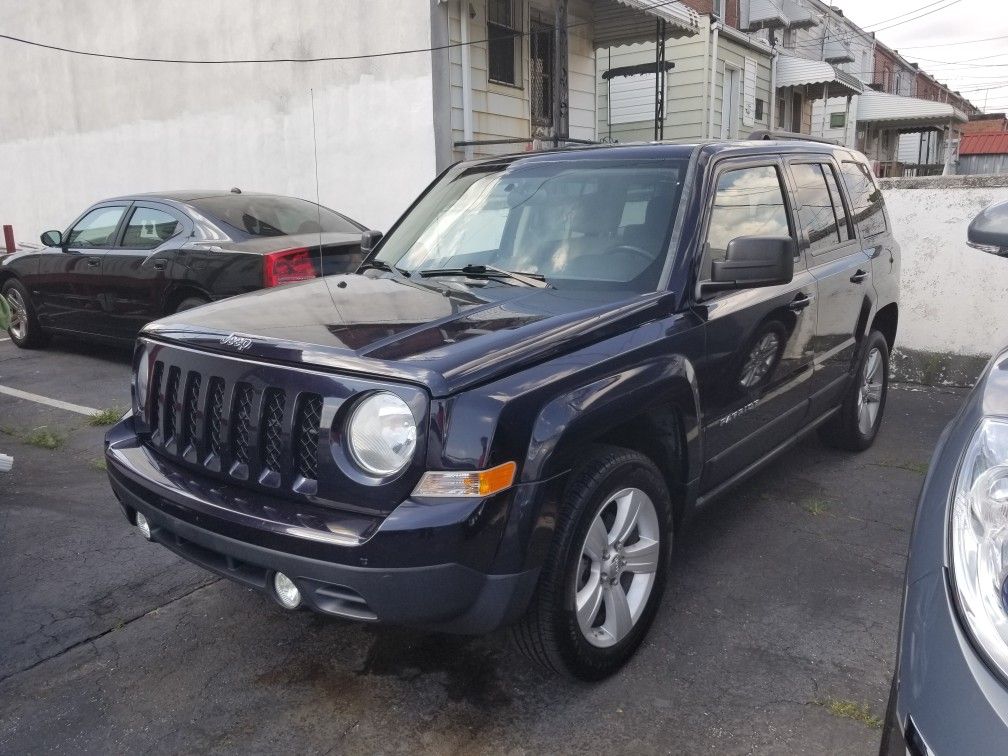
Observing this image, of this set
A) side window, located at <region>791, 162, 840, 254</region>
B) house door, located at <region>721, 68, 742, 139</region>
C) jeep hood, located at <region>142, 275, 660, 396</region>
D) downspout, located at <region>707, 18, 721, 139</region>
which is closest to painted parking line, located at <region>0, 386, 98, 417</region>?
jeep hood, located at <region>142, 275, 660, 396</region>

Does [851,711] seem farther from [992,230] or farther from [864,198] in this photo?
[864,198]

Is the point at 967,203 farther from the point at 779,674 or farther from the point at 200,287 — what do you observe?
the point at 200,287

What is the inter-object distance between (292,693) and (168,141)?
13.2m

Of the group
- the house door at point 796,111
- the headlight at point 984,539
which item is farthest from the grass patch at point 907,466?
the house door at point 796,111

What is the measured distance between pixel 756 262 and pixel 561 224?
0.83 meters

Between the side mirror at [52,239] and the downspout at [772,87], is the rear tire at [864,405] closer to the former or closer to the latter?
the side mirror at [52,239]

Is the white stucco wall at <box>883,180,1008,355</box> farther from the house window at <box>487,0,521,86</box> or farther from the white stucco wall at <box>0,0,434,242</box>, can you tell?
the house window at <box>487,0,521,86</box>

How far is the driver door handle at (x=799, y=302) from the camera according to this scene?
3.80m

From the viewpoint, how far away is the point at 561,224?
11.5ft

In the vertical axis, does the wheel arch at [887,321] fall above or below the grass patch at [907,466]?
above

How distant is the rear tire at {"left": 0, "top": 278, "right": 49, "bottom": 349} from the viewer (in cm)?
826

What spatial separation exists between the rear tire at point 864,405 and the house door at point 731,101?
44.7ft

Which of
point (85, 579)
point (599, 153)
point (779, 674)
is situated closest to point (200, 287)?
point (85, 579)

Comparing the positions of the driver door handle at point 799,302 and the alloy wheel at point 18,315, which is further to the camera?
the alloy wheel at point 18,315
